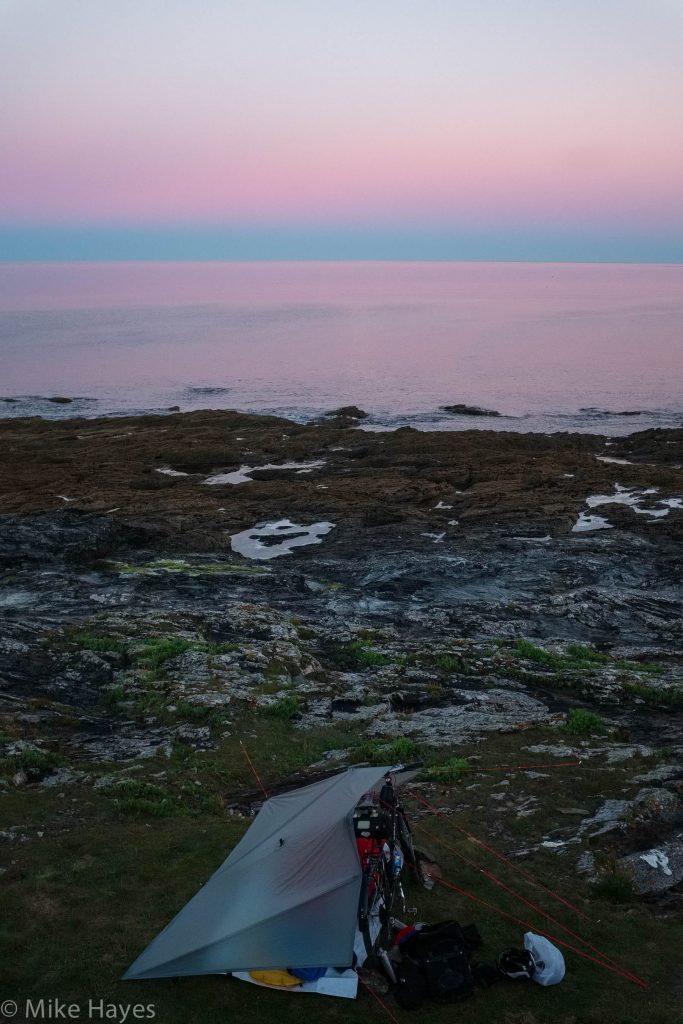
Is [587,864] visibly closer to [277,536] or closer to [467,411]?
[277,536]

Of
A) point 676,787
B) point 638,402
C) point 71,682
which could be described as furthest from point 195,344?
point 676,787

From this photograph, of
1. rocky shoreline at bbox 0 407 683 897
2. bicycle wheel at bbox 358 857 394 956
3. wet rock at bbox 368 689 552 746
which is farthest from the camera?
wet rock at bbox 368 689 552 746

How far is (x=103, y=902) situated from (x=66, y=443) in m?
50.5

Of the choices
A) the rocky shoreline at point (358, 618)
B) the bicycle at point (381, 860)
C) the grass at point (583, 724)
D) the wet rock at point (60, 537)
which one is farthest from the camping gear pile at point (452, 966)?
the wet rock at point (60, 537)

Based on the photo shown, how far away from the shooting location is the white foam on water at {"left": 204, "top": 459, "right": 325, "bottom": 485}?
4777 centimetres

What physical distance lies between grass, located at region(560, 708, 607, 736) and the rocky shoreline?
3.2 inches

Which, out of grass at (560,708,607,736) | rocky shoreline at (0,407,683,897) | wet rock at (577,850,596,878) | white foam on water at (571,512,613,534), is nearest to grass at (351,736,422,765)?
rocky shoreline at (0,407,683,897)

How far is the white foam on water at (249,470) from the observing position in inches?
1881

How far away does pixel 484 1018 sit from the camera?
995 centimetres

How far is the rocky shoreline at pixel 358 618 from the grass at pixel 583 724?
0.26 ft

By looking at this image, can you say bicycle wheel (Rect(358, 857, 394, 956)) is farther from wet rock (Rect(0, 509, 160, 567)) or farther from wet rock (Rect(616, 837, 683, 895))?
wet rock (Rect(0, 509, 160, 567))

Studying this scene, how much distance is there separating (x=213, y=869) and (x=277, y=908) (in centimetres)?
272

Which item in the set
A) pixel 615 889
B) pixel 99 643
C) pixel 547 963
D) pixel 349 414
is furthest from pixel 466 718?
pixel 349 414

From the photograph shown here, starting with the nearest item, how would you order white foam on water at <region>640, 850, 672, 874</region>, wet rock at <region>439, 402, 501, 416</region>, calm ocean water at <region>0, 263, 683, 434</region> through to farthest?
white foam on water at <region>640, 850, 672, 874</region> → wet rock at <region>439, 402, 501, 416</region> → calm ocean water at <region>0, 263, 683, 434</region>
